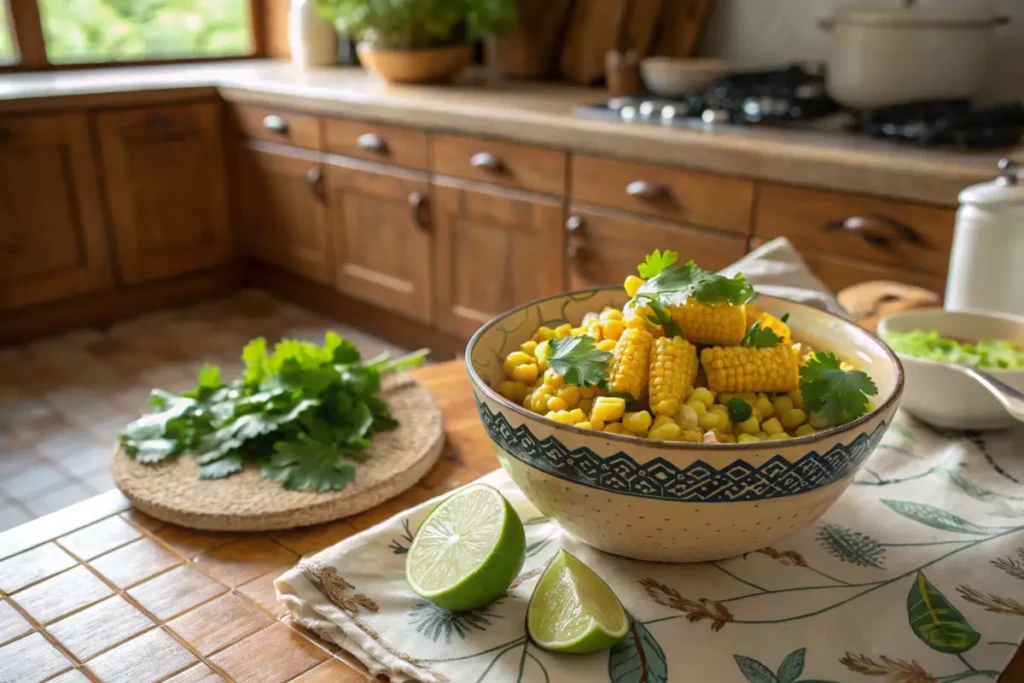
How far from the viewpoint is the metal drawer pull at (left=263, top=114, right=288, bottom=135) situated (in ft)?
10.2

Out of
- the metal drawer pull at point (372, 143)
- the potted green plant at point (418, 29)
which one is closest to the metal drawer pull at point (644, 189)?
the metal drawer pull at point (372, 143)

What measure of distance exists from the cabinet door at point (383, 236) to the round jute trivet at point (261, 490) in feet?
6.21

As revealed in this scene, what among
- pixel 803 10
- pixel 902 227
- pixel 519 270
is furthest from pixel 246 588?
pixel 803 10

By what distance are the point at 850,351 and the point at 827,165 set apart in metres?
1.16

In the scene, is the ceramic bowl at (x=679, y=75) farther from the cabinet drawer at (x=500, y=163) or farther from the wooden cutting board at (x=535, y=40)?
the wooden cutting board at (x=535, y=40)

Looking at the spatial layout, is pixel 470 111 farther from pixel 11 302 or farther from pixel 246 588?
pixel 246 588

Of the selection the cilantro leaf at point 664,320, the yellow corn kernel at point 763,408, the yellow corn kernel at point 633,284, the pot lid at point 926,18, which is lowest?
the yellow corn kernel at point 763,408

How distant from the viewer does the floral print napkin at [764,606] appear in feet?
2.06

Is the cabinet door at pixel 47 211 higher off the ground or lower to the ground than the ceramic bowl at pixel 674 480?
lower

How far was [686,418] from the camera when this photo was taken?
0.67 metres

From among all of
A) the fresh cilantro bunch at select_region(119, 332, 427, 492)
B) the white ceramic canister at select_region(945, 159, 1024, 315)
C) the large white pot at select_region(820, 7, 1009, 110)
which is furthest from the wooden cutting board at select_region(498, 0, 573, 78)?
the fresh cilantro bunch at select_region(119, 332, 427, 492)

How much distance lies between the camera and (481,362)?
0.78 metres

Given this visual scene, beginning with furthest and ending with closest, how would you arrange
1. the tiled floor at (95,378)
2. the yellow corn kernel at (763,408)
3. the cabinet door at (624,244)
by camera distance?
1. the tiled floor at (95,378)
2. the cabinet door at (624,244)
3. the yellow corn kernel at (763,408)

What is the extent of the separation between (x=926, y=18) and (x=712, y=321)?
1588mm
